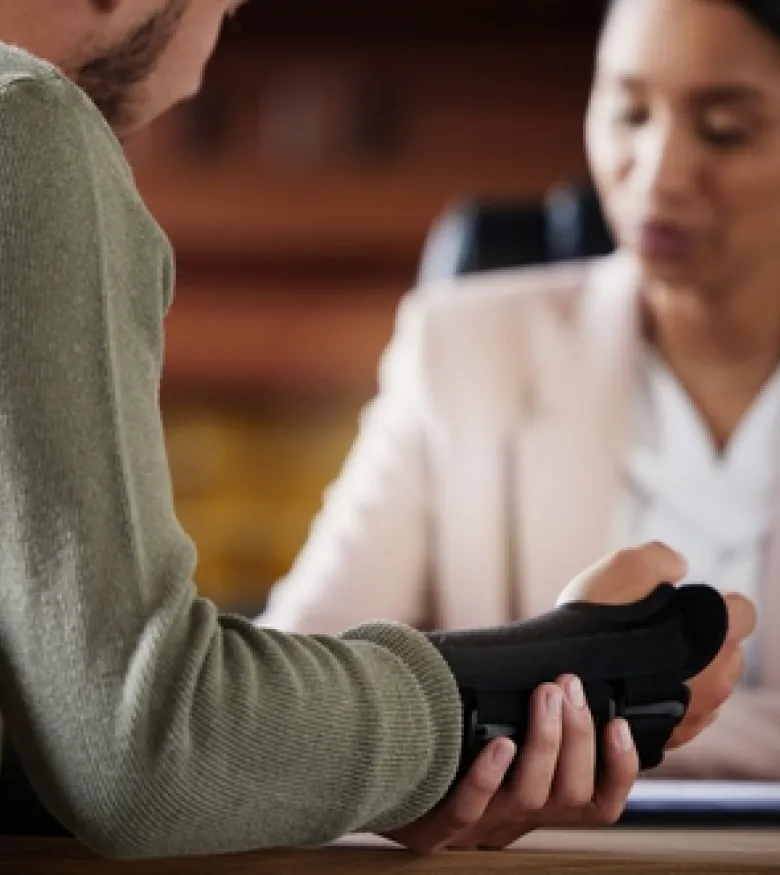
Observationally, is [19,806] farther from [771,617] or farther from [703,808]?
[771,617]

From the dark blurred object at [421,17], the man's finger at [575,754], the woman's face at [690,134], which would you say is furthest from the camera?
the dark blurred object at [421,17]

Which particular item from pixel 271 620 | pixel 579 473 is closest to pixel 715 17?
pixel 579 473

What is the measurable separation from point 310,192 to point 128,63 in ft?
10.1

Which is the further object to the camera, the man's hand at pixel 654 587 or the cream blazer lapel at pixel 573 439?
the cream blazer lapel at pixel 573 439

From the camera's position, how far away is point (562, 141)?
367 centimetres

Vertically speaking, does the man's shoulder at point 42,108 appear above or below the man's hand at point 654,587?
above

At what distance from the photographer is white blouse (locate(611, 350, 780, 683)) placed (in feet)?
4.30

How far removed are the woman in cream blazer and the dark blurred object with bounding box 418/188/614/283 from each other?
12 cm

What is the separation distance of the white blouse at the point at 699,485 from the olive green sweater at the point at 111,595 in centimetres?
81

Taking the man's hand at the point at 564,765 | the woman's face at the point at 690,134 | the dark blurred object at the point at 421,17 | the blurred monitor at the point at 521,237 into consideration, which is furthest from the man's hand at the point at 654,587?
the dark blurred object at the point at 421,17

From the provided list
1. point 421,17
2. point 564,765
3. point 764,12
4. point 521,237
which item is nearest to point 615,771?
point 564,765

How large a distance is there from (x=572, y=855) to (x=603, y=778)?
32mm

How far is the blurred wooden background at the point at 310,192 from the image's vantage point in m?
3.63

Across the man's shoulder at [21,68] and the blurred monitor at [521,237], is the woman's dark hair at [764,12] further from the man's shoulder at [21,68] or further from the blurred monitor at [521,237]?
the man's shoulder at [21,68]
